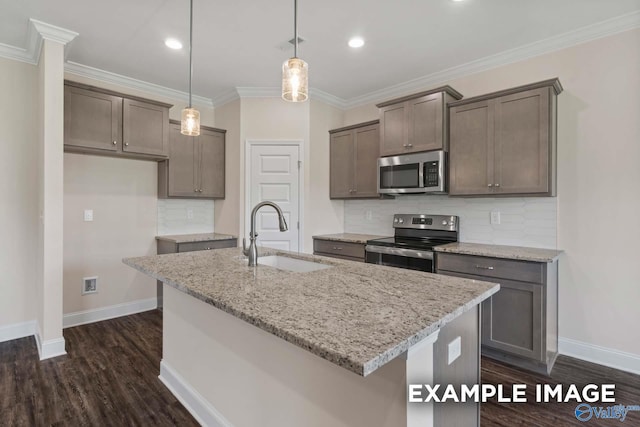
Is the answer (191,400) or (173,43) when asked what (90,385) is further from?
(173,43)

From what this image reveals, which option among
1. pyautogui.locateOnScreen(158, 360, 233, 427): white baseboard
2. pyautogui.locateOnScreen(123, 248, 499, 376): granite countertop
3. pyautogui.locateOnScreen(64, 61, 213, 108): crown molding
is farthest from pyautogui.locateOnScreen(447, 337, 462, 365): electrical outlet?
pyautogui.locateOnScreen(64, 61, 213, 108): crown molding

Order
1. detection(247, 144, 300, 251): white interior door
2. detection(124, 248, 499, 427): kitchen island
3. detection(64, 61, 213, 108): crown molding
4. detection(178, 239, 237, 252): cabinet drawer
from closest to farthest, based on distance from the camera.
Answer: detection(124, 248, 499, 427): kitchen island → detection(64, 61, 213, 108): crown molding → detection(178, 239, 237, 252): cabinet drawer → detection(247, 144, 300, 251): white interior door

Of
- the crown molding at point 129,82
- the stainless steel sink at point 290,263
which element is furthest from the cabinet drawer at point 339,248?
the crown molding at point 129,82

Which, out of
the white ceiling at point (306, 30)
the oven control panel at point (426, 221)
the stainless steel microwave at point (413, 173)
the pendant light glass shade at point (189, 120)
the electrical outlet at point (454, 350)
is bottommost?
the electrical outlet at point (454, 350)

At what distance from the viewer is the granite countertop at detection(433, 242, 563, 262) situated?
2.46 m

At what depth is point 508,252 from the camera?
2.65m

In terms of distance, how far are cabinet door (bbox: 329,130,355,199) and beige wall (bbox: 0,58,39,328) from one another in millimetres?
3095

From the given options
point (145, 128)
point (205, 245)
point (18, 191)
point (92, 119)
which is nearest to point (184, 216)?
point (205, 245)

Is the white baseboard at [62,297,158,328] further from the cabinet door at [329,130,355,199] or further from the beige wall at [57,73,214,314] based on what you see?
the cabinet door at [329,130,355,199]

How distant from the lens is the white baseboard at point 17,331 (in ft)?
9.87

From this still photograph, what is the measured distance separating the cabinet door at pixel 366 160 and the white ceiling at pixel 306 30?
661 millimetres

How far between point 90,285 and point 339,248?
2.74 meters

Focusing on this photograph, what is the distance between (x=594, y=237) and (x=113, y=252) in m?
4.66

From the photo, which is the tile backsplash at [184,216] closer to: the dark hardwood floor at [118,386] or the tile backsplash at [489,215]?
the dark hardwood floor at [118,386]
